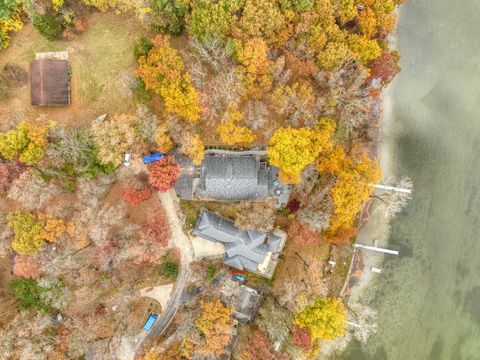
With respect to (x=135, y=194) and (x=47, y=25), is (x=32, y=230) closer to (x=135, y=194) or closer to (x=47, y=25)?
(x=135, y=194)

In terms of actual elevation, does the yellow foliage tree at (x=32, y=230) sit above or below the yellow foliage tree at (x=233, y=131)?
below

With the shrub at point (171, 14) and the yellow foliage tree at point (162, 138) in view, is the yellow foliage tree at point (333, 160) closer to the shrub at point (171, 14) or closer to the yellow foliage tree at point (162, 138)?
the yellow foliage tree at point (162, 138)

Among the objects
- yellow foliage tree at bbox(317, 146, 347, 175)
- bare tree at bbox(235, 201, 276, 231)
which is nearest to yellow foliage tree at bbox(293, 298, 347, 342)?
bare tree at bbox(235, 201, 276, 231)

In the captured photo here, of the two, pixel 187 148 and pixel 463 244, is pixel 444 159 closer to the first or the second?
pixel 463 244

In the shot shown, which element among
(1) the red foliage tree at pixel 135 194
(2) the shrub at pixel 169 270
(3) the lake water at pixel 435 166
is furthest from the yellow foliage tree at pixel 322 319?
(1) the red foliage tree at pixel 135 194

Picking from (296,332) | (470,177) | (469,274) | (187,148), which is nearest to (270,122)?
(187,148)

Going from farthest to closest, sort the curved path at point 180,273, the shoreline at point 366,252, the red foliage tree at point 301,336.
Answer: the shoreline at point 366,252 < the curved path at point 180,273 < the red foliage tree at point 301,336
